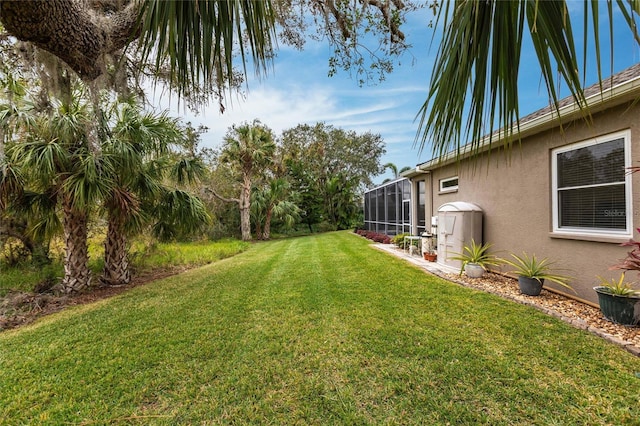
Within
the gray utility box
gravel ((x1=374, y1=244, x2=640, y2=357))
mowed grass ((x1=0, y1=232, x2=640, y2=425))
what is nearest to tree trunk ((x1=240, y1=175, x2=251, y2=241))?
mowed grass ((x1=0, y1=232, x2=640, y2=425))

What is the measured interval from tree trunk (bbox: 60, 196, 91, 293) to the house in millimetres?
7319

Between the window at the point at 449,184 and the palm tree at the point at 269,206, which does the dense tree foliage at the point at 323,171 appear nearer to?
the palm tree at the point at 269,206

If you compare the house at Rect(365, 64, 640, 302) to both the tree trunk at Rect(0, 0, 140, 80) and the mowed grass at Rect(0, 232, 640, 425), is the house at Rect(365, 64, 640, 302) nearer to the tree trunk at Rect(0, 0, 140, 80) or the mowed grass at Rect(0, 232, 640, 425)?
the mowed grass at Rect(0, 232, 640, 425)

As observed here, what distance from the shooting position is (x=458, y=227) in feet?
22.0

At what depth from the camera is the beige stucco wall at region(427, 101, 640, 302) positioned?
3.87m

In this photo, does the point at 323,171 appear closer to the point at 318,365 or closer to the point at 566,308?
the point at 566,308

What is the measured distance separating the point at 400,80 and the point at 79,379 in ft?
22.5

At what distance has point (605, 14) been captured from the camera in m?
0.86

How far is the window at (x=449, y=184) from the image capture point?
8.14m

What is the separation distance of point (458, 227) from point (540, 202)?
181 centimetres

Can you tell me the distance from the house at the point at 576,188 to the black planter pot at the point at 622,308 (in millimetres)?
588

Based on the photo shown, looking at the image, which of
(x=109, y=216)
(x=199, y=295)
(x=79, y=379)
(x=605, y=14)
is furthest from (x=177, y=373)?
(x=109, y=216)

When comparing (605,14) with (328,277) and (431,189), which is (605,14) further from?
(431,189)

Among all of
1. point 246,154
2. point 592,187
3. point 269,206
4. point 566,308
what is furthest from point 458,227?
point 269,206
